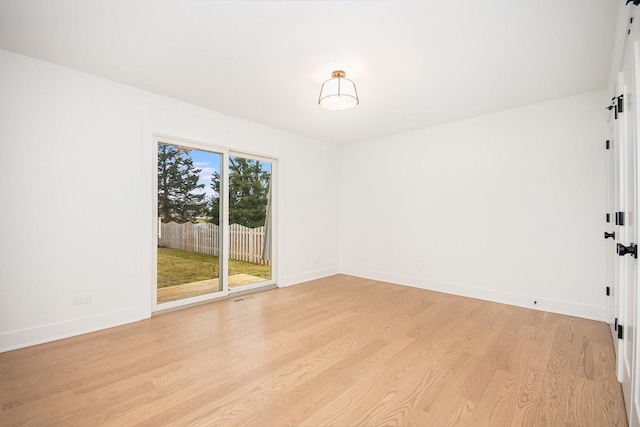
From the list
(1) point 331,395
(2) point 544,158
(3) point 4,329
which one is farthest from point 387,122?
(3) point 4,329

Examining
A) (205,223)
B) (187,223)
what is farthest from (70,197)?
(205,223)

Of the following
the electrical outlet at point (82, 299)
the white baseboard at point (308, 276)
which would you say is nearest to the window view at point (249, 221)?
the white baseboard at point (308, 276)

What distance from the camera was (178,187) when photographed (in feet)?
12.2

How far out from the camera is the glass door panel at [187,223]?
3584 millimetres

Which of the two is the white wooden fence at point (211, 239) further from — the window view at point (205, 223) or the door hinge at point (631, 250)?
the door hinge at point (631, 250)

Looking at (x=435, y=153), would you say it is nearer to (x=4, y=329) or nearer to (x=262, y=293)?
(x=262, y=293)

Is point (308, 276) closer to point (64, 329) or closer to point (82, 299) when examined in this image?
point (82, 299)

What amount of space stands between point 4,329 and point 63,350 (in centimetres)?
53

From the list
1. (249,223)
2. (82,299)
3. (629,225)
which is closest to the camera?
(629,225)

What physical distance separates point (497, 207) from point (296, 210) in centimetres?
309

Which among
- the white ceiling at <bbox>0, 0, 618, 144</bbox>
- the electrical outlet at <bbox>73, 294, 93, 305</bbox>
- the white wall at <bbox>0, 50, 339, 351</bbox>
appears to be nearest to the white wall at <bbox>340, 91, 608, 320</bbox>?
the white ceiling at <bbox>0, 0, 618, 144</bbox>

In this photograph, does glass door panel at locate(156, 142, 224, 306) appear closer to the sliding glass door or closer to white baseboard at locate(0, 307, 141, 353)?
the sliding glass door

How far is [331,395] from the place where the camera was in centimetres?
192

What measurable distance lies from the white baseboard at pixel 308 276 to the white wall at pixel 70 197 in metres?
2.13
